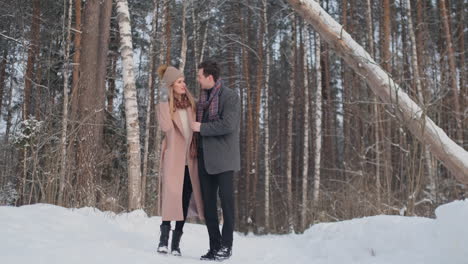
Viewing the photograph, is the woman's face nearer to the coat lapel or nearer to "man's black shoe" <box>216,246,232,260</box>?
Answer: the coat lapel

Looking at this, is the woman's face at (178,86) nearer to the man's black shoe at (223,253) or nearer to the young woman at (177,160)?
the young woman at (177,160)

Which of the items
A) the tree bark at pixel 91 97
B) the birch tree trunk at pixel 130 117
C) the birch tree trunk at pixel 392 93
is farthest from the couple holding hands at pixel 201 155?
the birch tree trunk at pixel 130 117

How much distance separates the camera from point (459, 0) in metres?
19.6

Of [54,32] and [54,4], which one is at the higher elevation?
[54,4]

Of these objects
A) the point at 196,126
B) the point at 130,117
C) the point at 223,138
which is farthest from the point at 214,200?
the point at 130,117

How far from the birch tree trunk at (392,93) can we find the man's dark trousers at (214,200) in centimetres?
222

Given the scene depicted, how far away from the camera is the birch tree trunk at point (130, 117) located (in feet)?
21.8

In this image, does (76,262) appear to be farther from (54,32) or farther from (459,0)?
(459,0)

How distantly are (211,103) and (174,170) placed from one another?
0.63m

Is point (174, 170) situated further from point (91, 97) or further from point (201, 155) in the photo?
point (91, 97)

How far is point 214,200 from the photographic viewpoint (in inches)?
143

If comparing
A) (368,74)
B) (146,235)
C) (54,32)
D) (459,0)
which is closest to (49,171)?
(146,235)

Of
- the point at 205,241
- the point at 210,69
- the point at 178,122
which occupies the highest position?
the point at 210,69

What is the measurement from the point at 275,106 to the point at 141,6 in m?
12.2
